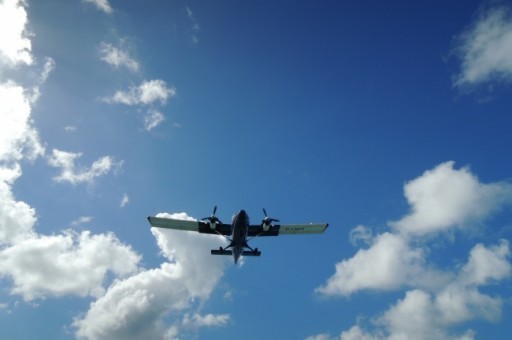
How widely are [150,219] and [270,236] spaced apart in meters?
13.5

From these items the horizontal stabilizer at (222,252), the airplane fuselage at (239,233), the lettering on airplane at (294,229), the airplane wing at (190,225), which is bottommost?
the horizontal stabilizer at (222,252)

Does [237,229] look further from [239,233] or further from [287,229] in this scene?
[287,229]

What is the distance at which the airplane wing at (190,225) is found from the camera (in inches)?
1687

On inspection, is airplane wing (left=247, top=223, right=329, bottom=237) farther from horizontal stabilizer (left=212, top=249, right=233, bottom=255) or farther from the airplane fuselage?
horizontal stabilizer (left=212, top=249, right=233, bottom=255)

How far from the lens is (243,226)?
40.1m

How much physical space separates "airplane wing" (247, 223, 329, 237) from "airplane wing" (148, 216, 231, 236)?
291 centimetres

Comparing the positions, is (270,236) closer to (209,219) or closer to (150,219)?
(209,219)

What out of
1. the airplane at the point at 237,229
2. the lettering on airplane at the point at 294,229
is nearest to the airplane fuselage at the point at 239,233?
the airplane at the point at 237,229

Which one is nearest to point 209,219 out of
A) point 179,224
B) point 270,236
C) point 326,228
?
point 179,224

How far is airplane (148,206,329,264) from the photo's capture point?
41.5 metres

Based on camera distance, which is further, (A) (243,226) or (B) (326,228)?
(B) (326,228)

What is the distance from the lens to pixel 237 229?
132ft

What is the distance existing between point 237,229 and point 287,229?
726 centimetres

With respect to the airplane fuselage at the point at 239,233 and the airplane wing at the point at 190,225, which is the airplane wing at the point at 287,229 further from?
the airplane wing at the point at 190,225
